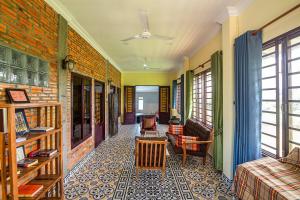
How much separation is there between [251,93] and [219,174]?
1795 millimetres

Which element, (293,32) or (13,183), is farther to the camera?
(293,32)

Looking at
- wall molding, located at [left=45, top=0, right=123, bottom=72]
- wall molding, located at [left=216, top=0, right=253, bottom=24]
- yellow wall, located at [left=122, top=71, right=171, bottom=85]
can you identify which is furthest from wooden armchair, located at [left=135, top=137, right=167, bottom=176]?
yellow wall, located at [left=122, top=71, right=171, bottom=85]

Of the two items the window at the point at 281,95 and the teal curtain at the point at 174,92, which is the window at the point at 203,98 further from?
the teal curtain at the point at 174,92

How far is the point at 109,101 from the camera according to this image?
5.99m

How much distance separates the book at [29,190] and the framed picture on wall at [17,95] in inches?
37.9

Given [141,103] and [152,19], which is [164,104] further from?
[152,19]

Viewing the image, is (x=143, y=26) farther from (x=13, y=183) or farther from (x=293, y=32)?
(x=13, y=183)

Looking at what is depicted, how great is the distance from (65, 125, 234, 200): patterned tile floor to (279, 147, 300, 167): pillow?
1.03 m

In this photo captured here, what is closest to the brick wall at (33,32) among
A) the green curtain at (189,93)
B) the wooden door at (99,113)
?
the wooden door at (99,113)

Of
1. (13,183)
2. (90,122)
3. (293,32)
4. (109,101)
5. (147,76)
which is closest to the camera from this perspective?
(13,183)

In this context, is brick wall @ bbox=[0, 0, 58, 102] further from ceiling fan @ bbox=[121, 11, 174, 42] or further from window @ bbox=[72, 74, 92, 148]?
ceiling fan @ bbox=[121, 11, 174, 42]

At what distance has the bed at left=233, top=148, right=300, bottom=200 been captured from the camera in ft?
4.76

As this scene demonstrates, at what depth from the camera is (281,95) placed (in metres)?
2.02

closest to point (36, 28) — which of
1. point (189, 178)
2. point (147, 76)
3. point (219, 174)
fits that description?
point (189, 178)
